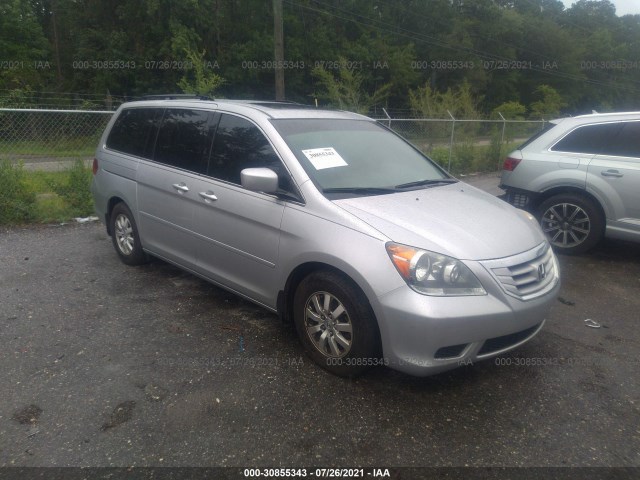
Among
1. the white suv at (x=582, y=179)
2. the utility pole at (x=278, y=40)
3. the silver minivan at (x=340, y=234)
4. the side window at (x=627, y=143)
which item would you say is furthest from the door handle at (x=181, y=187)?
the utility pole at (x=278, y=40)

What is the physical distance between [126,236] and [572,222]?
17.2 feet

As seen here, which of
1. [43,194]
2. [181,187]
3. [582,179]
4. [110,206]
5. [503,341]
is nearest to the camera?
[503,341]

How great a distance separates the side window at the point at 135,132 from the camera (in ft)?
16.1

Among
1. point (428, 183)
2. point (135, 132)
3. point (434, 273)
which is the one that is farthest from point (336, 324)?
point (135, 132)

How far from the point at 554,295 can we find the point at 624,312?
1780mm

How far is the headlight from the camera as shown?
2879 millimetres

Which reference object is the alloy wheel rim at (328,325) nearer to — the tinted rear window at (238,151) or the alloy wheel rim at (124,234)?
the tinted rear window at (238,151)

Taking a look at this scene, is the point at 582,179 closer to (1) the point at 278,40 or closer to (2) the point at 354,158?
(2) the point at 354,158

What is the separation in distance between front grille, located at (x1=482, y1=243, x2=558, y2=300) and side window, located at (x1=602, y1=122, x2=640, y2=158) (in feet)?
10.5

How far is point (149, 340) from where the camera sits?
12.5 feet

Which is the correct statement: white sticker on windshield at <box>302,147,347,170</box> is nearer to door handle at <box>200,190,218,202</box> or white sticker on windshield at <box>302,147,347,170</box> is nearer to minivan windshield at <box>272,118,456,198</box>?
minivan windshield at <box>272,118,456,198</box>

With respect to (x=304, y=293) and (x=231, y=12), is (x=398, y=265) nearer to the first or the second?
(x=304, y=293)

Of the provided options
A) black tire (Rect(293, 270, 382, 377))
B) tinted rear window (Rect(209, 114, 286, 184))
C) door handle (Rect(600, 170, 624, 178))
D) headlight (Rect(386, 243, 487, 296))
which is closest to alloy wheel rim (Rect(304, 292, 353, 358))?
black tire (Rect(293, 270, 382, 377))

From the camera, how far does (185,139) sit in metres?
4.46
